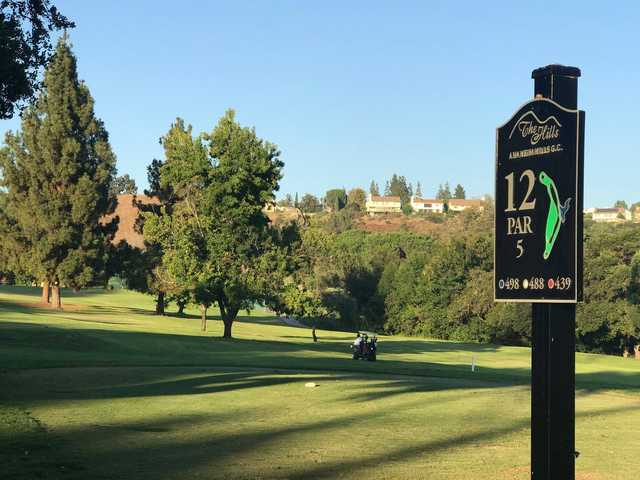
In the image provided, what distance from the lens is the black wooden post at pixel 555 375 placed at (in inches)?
308

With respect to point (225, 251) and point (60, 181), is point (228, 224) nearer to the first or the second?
point (225, 251)

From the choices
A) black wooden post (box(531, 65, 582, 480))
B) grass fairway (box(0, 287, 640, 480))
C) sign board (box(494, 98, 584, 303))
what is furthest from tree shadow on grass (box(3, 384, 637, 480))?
sign board (box(494, 98, 584, 303))

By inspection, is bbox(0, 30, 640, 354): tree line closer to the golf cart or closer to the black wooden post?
the golf cart

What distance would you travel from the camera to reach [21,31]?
63.7ft

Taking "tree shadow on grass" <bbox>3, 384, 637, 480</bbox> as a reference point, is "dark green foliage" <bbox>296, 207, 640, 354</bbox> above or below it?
above

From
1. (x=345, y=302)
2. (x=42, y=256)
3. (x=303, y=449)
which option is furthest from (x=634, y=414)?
(x=345, y=302)

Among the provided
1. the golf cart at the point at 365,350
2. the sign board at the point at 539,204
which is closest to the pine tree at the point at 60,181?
the golf cart at the point at 365,350

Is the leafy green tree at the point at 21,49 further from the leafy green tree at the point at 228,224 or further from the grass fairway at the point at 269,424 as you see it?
the leafy green tree at the point at 228,224

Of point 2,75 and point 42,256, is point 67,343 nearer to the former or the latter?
point 2,75

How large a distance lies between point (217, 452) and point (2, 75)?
34.2 feet

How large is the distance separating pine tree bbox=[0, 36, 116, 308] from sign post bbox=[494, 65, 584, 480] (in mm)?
73055

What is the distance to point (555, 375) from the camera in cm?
784

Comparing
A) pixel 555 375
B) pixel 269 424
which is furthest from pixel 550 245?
pixel 269 424

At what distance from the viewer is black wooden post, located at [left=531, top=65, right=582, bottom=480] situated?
7820 mm
